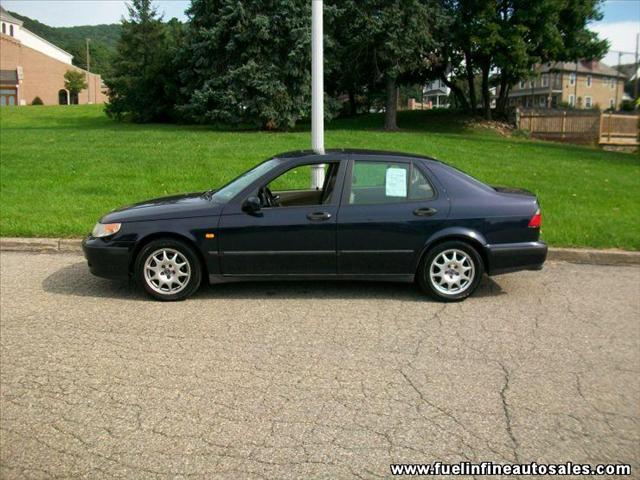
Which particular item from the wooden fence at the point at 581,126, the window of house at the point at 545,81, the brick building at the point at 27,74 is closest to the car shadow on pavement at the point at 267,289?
the wooden fence at the point at 581,126

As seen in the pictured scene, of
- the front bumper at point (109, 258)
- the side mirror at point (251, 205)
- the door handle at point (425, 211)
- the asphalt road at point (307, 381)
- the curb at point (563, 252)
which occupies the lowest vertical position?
the asphalt road at point (307, 381)

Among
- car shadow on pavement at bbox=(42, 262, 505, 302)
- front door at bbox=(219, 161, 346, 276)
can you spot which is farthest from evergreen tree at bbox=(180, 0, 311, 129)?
front door at bbox=(219, 161, 346, 276)

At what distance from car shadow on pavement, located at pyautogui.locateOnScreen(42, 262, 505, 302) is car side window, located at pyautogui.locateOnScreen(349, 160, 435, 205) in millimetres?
1003

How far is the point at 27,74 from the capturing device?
7700 cm

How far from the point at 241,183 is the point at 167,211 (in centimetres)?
84

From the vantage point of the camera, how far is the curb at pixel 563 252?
7.98 meters

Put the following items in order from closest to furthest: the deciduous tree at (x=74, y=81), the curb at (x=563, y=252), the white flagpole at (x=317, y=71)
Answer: the curb at (x=563, y=252) → the white flagpole at (x=317, y=71) → the deciduous tree at (x=74, y=81)

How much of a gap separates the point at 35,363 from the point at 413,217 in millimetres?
3602

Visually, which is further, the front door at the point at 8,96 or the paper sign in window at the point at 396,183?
the front door at the point at 8,96

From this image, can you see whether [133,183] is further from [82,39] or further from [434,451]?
[82,39]

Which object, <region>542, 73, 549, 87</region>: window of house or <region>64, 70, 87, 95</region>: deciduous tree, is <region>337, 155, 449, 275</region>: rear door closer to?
<region>64, 70, 87, 95</region>: deciduous tree

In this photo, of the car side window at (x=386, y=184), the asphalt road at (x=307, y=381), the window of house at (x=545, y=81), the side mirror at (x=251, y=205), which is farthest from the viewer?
the window of house at (x=545, y=81)

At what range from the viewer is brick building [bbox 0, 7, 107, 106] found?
74688mm

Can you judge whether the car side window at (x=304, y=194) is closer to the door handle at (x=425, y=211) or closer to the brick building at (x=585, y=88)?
the door handle at (x=425, y=211)
